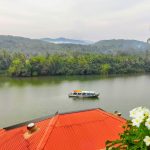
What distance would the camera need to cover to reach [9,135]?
7.87m

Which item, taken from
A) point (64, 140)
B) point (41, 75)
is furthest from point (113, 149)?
point (41, 75)

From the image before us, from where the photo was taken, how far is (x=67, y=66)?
48.1 metres

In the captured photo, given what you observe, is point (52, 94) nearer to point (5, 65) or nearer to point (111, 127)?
point (111, 127)

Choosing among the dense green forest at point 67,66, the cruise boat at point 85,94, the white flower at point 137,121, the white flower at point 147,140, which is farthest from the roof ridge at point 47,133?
the dense green forest at point 67,66

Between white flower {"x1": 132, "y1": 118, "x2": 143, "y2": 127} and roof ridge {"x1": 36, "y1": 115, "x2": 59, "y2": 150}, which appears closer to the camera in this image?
white flower {"x1": 132, "y1": 118, "x2": 143, "y2": 127}

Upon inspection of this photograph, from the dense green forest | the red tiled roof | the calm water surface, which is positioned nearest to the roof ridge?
the red tiled roof

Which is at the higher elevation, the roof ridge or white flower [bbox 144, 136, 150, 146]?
white flower [bbox 144, 136, 150, 146]

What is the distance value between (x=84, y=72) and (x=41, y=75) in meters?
7.51

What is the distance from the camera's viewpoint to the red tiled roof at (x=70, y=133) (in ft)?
22.4

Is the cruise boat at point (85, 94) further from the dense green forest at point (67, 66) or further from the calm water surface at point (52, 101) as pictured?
the dense green forest at point (67, 66)

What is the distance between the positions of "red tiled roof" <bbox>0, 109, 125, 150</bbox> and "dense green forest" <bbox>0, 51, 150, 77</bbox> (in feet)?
124

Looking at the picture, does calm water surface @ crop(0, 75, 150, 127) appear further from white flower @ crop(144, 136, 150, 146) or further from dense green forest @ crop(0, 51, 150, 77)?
white flower @ crop(144, 136, 150, 146)

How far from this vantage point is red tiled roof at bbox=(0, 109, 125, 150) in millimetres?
6828

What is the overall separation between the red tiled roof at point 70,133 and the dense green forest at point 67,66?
37918mm
